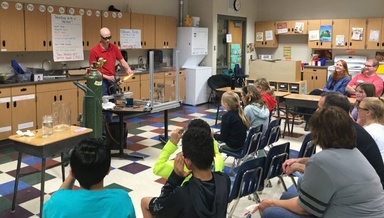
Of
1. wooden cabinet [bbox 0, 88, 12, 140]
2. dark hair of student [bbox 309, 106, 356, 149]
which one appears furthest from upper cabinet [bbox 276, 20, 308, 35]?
dark hair of student [bbox 309, 106, 356, 149]

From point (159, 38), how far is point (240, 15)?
9.77 ft

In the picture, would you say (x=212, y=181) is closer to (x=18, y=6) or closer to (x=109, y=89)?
(x=109, y=89)

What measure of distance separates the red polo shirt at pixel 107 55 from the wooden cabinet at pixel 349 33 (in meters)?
6.25

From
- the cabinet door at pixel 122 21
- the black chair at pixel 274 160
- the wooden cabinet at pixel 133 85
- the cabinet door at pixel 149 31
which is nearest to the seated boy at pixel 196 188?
the black chair at pixel 274 160

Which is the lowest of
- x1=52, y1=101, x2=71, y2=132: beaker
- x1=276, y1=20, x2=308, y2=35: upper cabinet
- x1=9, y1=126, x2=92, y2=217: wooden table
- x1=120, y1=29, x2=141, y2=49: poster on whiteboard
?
x1=9, y1=126, x2=92, y2=217: wooden table

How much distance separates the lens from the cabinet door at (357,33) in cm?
944

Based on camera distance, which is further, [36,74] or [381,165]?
[36,74]

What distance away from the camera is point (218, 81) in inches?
364

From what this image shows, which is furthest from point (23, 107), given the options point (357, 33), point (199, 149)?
point (357, 33)

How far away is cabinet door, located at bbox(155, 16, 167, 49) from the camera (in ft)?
28.1

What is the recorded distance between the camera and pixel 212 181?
194cm

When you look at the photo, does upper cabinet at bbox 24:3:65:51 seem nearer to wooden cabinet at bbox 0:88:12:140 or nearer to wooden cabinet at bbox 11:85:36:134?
wooden cabinet at bbox 11:85:36:134

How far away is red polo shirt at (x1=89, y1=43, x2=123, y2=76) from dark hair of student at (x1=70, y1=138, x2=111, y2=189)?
407 centimetres

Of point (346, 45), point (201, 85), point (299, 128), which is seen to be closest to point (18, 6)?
point (201, 85)
